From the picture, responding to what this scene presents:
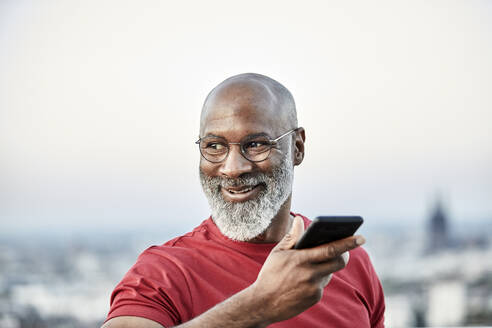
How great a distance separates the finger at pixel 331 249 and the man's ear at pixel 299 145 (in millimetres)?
743

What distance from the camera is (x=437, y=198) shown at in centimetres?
463

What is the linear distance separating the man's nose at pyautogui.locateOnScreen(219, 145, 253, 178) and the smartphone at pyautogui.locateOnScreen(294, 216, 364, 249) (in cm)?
49

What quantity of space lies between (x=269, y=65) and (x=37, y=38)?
→ 1.80 metres

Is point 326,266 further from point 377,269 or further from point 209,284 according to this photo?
point 377,269

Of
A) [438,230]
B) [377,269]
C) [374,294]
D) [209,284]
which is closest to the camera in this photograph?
[209,284]

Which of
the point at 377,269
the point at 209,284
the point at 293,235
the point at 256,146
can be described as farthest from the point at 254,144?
the point at 377,269

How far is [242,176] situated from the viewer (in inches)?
56.6

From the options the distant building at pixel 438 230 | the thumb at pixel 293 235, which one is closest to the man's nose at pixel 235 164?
the thumb at pixel 293 235

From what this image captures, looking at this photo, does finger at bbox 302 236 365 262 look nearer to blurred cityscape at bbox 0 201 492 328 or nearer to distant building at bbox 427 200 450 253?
blurred cityscape at bbox 0 201 492 328

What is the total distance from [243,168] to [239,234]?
0.61ft

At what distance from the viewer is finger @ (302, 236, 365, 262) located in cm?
92

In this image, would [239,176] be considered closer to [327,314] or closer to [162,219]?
[327,314]

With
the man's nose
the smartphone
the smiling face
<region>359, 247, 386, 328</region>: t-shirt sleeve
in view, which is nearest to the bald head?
the smiling face

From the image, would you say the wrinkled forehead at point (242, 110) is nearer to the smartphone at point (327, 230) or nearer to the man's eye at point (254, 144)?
the man's eye at point (254, 144)
